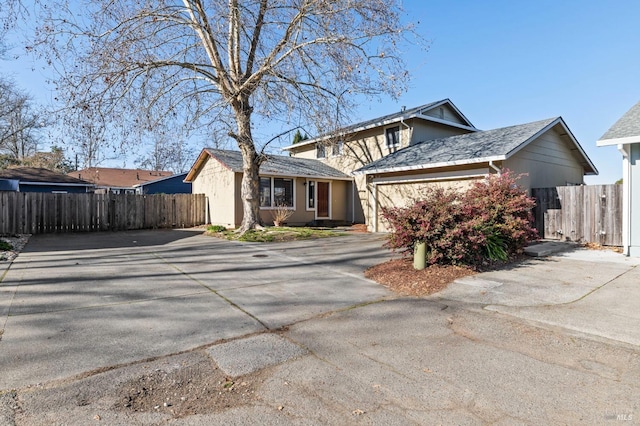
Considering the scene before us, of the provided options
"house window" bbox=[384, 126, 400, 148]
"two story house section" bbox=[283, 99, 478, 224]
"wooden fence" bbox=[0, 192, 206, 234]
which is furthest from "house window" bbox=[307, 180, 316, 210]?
"wooden fence" bbox=[0, 192, 206, 234]

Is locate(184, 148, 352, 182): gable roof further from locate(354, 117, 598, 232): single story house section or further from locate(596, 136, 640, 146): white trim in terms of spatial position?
locate(596, 136, 640, 146): white trim

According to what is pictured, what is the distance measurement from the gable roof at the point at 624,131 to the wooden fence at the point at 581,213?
6.38ft

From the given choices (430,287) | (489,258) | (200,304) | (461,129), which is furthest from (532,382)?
(461,129)

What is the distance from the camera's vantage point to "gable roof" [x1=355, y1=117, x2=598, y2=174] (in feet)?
37.7

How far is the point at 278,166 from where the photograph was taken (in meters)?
18.2

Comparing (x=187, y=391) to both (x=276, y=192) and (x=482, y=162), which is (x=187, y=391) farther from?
(x=276, y=192)

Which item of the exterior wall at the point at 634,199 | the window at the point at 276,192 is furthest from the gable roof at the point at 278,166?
the exterior wall at the point at 634,199

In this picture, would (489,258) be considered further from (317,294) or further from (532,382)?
(532,382)

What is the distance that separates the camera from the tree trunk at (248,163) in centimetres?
1297

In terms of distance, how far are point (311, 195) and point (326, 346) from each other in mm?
15179

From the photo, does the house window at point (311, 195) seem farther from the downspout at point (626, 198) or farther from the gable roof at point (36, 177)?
the gable roof at point (36, 177)

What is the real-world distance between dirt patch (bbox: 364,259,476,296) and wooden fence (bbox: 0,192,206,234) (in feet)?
45.3

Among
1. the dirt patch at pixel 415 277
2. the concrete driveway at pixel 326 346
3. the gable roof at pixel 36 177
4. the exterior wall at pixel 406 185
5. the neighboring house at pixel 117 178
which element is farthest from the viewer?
the neighboring house at pixel 117 178

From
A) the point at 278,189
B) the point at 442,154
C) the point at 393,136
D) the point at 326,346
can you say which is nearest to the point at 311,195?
the point at 278,189
